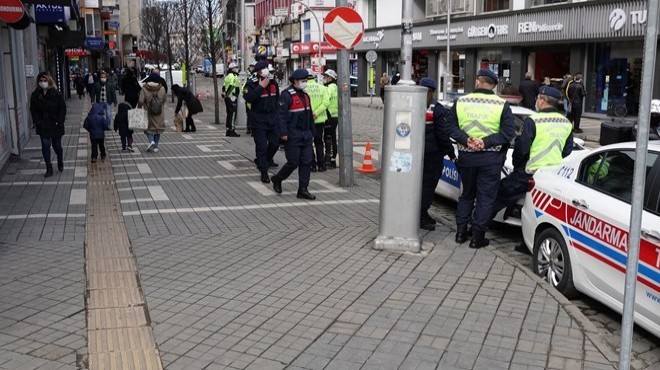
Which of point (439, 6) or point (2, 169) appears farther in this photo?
point (439, 6)

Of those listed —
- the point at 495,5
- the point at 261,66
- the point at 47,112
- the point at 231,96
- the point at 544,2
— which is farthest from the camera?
the point at 495,5

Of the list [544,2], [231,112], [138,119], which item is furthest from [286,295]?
[544,2]

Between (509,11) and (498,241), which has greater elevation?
(509,11)

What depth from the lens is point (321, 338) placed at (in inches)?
199

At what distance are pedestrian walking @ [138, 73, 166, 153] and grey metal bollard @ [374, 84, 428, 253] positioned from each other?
382 inches

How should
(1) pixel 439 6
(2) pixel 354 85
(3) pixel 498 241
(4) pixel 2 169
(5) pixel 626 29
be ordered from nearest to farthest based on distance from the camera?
(3) pixel 498 241 < (4) pixel 2 169 < (5) pixel 626 29 < (1) pixel 439 6 < (2) pixel 354 85

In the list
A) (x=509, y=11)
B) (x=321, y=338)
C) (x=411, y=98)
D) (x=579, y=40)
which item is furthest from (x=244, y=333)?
(x=509, y=11)

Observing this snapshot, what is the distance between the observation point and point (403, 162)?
7.15 metres

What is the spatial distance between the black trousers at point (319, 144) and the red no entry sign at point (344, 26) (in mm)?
2354

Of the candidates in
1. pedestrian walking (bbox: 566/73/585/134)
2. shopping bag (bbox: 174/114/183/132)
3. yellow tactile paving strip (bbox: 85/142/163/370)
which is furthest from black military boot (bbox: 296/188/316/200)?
pedestrian walking (bbox: 566/73/585/134)

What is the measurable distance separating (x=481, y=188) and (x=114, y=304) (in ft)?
12.6

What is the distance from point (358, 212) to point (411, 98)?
8.74ft

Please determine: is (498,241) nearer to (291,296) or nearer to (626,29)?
(291,296)

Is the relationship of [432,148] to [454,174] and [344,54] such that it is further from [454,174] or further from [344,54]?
[344,54]
